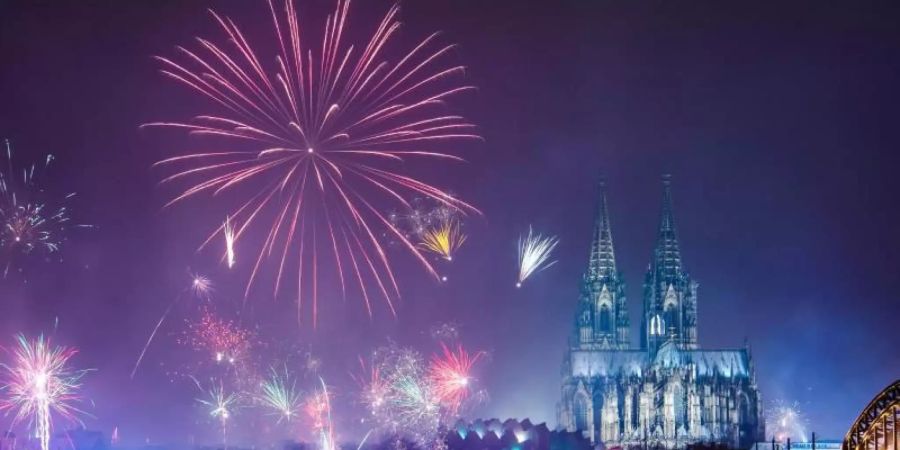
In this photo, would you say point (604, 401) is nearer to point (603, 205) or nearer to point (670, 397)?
point (670, 397)

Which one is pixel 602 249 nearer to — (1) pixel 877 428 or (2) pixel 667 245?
(2) pixel 667 245

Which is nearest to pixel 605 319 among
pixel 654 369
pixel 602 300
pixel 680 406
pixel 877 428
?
pixel 602 300

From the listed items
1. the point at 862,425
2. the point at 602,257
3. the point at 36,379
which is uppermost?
the point at 602,257

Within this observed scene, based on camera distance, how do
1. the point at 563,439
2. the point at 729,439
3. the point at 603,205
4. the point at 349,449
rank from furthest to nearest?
the point at 603,205, the point at 729,439, the point at 563,439, the point at 349,449

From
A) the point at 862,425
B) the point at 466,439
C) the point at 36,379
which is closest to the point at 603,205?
the point at 466,439

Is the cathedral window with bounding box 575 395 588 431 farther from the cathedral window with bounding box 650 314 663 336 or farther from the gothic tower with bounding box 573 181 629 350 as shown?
the cathedral window with bounding box 650 314 663 336

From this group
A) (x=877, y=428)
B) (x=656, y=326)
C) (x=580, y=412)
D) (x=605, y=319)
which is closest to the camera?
(x=877, y=428)

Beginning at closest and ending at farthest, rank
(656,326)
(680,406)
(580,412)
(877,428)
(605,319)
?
(877,428) → (680,406) → (580,412) → (656,326) → (605,319)
